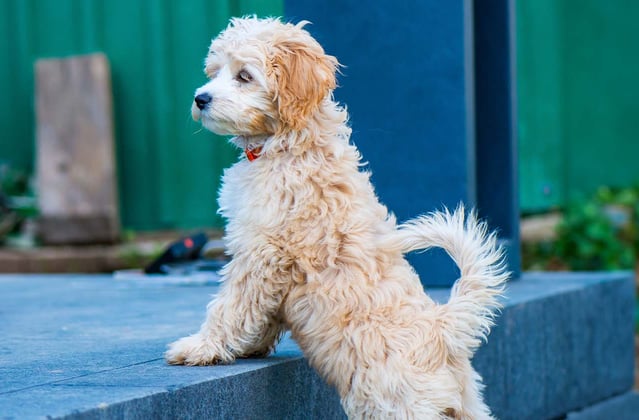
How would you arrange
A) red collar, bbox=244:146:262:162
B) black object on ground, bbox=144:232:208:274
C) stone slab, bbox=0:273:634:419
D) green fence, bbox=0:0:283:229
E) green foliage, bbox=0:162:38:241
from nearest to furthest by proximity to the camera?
stone slab, bbox=0:273:634:419, red collar, bbox=244:146:262:162, black object on ground, bbox=144:232:208:274, green fence, bbox=0:0:283:229, green foliage, bbox=0:162:38:241

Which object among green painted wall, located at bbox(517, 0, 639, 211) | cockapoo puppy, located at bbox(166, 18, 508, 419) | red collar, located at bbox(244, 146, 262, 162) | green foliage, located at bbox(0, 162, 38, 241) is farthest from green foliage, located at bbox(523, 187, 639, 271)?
red collar, located at bbox(244, 146, 262, 162)

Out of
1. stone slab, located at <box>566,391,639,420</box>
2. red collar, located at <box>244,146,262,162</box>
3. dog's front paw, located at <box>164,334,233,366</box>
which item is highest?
red collar, located at <box>244,146,262,162</box>

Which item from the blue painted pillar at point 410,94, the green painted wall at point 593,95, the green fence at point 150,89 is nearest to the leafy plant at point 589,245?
the green painted wall at point 593,95

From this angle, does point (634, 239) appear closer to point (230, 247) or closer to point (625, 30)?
point (625, 30)

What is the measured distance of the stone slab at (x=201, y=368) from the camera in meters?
2.86

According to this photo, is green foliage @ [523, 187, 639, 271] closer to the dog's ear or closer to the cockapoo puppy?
the cockapoo puppy

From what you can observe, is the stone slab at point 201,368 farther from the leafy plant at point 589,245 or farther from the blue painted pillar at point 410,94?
the leafy plant at point 589,245

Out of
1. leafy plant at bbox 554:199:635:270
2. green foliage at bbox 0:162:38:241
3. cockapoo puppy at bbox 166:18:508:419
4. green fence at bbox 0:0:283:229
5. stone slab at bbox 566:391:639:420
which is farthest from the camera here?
leafy plant at bbox 554:199:635:270

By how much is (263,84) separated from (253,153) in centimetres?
24

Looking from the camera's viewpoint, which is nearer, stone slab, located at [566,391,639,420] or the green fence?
stone slab, located at [566,391,639,420]

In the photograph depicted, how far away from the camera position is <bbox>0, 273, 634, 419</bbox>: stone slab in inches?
113

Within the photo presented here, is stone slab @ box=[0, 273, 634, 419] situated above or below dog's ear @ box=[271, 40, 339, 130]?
below

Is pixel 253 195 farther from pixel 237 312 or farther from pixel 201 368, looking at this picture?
pixel 201 368

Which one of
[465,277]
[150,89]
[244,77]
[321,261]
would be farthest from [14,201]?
[465,277]
